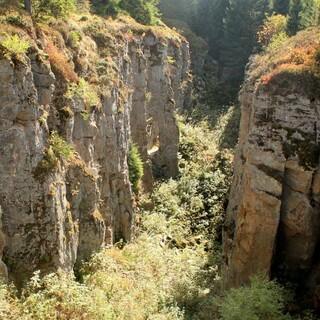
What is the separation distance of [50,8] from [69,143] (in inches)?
294

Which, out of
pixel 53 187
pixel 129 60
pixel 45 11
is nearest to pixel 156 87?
pixel 129 60

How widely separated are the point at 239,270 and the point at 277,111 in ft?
22.2

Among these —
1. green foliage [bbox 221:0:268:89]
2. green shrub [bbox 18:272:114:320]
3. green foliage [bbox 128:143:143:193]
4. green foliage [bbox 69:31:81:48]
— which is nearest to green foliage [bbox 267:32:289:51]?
green foliage [bbox 69:31:81:48]

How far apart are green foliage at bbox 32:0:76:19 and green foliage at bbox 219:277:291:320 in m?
14.6

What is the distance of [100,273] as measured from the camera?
68.5 ft

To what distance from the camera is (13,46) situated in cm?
1516

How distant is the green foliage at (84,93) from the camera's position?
66.0ft

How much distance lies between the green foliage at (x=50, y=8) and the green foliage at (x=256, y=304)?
574 inches

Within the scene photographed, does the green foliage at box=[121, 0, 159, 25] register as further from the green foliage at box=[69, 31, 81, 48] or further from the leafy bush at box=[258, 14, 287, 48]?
the green foliage at box=[69, 31, 81, 48]

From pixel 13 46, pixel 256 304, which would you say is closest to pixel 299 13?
pixel 256 304

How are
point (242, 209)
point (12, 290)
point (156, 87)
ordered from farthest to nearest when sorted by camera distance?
point (156, 87), point (242, 209), point (12, 290)

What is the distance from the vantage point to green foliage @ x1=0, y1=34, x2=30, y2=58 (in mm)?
14969

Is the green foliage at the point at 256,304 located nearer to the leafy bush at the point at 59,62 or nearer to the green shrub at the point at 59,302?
the green shrub at the point at 59,302

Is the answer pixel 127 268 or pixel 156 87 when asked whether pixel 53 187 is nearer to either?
pixel 127 268
